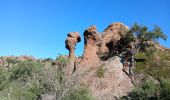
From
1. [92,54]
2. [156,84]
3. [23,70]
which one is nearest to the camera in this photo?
[156,84]

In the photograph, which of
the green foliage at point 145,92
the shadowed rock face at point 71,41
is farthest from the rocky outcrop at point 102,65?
the green foliage at point 145,92

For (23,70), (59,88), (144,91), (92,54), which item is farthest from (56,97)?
(23,70)

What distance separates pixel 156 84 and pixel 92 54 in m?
17.7

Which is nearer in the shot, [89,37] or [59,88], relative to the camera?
[59,88]

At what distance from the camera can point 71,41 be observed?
2724 inches

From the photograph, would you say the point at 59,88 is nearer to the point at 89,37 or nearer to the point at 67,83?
the point at 67,83

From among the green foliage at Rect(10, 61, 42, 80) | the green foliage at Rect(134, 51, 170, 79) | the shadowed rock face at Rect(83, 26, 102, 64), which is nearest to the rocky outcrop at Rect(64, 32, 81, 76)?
the shadowed rock face at Rect(83, 26, 102, 64)

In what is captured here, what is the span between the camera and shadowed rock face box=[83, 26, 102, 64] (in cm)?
6594

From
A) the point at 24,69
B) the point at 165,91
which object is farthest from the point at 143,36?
the point at 24,69

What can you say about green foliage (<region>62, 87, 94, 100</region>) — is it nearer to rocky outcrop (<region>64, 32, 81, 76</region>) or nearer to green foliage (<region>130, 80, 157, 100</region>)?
green foliage (<region>130, 80, 157, 100</region>)

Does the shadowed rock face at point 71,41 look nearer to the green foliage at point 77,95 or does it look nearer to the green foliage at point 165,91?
the green foliage at point 77,95

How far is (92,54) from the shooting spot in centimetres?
6606

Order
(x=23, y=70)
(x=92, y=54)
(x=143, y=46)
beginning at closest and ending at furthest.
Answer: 1. (x=143, y=46)
2. (x=92, y=54)
3. (x=23, y=70)

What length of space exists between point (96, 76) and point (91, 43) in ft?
32.8
